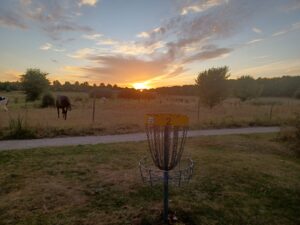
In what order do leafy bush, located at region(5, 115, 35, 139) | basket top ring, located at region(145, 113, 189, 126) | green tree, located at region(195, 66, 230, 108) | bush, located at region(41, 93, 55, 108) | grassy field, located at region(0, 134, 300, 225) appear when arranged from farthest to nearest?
bush, located at region(41, 93, 55, 108), green tree, located at region(195, 66, 230, 108), leafy bush, located at region(5, 115, 35, 139), grassy field, located at region(0, 134, 300, 225), basket top ring, located at region(145, 113, 189, 126)

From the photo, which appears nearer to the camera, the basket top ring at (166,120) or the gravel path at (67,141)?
the basket top ring at (166,120)

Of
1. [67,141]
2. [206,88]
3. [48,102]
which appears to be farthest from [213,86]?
[67,141]

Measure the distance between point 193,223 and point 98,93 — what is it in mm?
42161

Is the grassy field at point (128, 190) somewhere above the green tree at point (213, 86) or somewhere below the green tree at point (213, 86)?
below

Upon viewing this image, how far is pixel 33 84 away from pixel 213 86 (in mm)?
31638

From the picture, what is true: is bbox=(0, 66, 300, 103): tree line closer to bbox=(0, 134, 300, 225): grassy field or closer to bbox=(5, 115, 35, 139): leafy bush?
bbox=(5, 115, 35, 139): leafy bush

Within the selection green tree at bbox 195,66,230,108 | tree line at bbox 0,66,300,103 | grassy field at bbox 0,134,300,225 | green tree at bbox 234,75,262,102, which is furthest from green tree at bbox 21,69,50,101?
grassy field at bbox 0,134,300,225

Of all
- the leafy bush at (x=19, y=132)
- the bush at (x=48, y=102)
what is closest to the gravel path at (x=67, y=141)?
the leafy bush at (x=19, y=132)

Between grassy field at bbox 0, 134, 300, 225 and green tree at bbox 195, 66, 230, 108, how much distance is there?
20.1m

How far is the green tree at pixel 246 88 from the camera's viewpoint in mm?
43125

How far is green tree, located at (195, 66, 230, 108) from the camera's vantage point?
2755cm

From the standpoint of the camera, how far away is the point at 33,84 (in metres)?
42.9

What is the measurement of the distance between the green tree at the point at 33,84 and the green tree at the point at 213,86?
94.9 feet

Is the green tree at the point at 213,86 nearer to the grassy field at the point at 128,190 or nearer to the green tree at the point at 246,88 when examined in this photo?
the green tree at the point at 246,88
